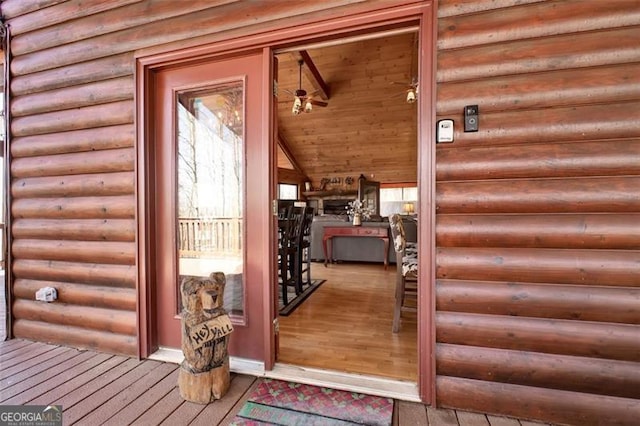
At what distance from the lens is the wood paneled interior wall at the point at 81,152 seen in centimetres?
198

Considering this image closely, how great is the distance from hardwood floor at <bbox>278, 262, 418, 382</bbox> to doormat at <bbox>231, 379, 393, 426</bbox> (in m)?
0.28

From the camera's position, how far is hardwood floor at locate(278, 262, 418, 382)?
1938mm

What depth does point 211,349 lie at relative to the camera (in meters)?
1.55

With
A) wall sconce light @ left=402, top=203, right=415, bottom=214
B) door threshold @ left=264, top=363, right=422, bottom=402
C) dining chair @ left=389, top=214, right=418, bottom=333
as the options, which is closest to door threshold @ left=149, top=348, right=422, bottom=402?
door threshold @ left=264, top=363, right=422, bottom=402

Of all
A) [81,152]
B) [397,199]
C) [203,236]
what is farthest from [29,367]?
[397,199]

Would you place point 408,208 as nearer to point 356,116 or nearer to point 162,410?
point 356,116

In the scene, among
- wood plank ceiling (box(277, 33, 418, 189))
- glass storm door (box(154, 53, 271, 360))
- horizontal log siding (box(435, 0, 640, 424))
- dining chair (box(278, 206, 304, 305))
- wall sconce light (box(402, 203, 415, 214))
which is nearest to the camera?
horizontal log siding (box(435, 0, 640, 424))

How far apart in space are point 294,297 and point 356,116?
5.78 meters

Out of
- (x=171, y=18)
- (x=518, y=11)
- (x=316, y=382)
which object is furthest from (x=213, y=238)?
(x=518, y=11)

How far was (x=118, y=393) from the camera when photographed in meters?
1.60

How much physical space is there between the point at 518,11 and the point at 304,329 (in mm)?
2557

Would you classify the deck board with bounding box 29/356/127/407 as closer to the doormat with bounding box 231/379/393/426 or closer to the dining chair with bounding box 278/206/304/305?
the doormat with bounding box 231/379/393/426

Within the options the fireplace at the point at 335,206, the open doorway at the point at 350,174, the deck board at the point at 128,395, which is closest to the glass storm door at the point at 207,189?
the deck board at the point at 128,395

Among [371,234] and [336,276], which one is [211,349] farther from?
[371,234]
